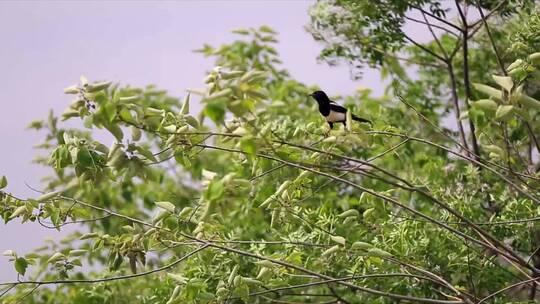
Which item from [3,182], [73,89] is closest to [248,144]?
[73,89]

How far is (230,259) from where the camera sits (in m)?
4.08

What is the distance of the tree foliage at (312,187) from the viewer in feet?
8.21

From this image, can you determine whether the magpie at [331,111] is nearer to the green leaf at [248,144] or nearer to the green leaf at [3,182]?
the green leaf at [248,144]

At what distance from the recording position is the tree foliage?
2502 millimetres

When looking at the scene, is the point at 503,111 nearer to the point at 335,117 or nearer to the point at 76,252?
the point at 335,117

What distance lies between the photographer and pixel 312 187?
134 inches

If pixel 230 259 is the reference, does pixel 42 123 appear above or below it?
above

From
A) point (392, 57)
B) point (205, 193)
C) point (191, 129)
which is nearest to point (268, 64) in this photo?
point (392, 57)

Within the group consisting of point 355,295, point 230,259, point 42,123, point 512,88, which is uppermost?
point 512,88

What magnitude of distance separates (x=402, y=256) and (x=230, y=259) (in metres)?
0.85

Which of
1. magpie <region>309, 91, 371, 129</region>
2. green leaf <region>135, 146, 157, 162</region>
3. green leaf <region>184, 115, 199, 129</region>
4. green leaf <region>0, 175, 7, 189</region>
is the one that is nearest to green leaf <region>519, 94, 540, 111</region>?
magpie <region>309, 91, 371, 129</region>

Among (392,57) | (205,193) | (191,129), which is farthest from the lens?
(392,57)

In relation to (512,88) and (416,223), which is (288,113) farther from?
(512,88)

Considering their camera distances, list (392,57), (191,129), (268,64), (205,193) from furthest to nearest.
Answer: (268,64) → (392,57) → (191,129) → (205,193)
